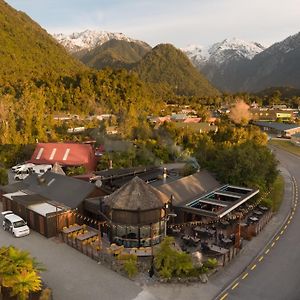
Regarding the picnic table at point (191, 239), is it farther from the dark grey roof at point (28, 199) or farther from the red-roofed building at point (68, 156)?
the red-roofed building at point (68, 156)

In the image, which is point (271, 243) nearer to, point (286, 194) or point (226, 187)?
point (226, 187)

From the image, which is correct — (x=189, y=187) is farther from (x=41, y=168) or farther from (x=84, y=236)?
(x=41, y=168)

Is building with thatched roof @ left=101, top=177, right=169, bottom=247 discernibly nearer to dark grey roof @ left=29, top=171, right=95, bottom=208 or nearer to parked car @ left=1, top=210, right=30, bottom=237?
dark grey roof @ left=29, top=171, right=95, bottom=208

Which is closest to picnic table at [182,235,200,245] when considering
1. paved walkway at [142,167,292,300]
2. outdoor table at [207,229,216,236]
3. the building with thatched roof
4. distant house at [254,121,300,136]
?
outdoor table at [207,229,216,236]

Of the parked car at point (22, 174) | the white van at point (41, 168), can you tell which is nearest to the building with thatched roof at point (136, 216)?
the white van at point (41, 168)

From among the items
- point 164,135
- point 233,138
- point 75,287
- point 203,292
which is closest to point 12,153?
point 164,135

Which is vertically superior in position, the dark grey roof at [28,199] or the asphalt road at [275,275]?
the dark grey roof at [28,199]

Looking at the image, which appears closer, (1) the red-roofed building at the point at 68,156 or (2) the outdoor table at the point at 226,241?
(2) the outdoor table at the point at 226,241
